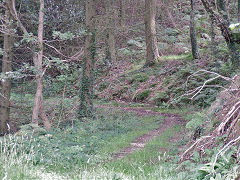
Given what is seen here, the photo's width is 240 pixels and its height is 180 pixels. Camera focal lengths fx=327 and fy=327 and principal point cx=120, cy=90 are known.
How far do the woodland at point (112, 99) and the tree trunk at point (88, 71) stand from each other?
0.04 m

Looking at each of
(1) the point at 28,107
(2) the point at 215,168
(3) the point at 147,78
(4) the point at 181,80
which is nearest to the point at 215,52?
(4) the point at 181,80

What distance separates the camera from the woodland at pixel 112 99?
20.1 ft

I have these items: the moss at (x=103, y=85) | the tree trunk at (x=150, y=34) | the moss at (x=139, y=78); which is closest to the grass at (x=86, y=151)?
the moss at (x=139, y=78)

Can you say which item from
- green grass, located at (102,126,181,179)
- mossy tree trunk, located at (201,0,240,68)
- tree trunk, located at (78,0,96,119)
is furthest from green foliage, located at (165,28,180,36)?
green grass, located at (102,126,181,179)

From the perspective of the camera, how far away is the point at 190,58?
69.5 ft

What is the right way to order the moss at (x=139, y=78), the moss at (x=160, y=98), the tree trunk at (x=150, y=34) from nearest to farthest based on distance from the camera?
the moss at (x=160, y=98)
the moss at (x=139, y=78)
the tree trunk at (x=150, y=34)

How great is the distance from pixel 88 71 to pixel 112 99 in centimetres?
704

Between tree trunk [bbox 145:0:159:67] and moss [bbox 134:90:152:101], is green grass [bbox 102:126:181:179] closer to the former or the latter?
moss [bbox 134:90:152:101]

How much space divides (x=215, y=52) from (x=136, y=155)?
1127cm

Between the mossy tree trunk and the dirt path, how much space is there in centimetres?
336

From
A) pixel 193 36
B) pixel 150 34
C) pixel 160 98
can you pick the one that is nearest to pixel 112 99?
pixel 160 98

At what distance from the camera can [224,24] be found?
445 inches

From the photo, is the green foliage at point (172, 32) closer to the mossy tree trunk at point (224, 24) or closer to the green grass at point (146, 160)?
the mossy tree trunk at point (224, 24)

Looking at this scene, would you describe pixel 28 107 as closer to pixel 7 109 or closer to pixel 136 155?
pixel 7 109
